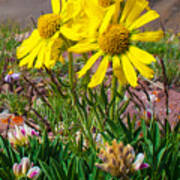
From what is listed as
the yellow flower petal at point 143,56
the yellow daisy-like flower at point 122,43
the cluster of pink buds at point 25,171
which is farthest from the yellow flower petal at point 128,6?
the cluster of pink buds at point 25,171

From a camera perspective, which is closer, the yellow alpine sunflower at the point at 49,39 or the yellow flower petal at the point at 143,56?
the yellow flower petal at the point at 143,56

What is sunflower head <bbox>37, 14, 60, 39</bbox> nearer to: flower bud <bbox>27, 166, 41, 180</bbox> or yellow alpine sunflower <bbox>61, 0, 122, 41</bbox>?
yellow alpine sunflower <bbox>61, 0, 122, 41</bbox>

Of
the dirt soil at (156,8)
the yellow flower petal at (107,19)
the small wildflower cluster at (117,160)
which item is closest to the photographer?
the small wildflower cluster at (117,160)

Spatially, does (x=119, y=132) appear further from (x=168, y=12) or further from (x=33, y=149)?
(x=168, y=12)

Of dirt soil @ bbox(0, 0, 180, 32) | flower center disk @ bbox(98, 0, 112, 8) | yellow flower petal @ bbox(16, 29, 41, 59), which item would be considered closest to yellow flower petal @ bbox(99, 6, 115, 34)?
flower center disk @ bbox(98, 0, 112, 8)

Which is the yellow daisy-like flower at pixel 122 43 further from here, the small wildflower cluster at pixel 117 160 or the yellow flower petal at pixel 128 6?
the small wildflower cluster at pixel 117 160

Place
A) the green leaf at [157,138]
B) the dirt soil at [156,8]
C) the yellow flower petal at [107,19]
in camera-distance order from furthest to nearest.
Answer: the dirt soil at [156,8]
the green leaf at [157,138]
the yellow flower petal at [107,19]
